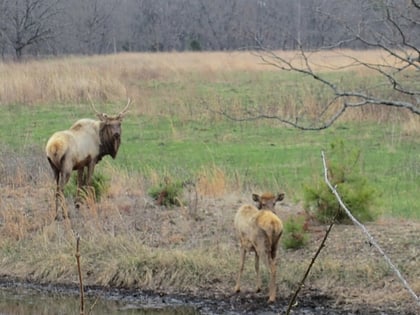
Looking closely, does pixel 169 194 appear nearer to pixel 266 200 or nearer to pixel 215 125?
pixel 266 200

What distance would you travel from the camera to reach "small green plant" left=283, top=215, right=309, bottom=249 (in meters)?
11.4

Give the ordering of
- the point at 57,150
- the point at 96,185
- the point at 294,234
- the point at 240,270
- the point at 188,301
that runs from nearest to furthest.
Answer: the point at 240,270, the point at 188,301, the point at 294,234, the point at 57,150, the point at 96,185

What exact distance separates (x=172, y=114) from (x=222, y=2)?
3246 centimetres

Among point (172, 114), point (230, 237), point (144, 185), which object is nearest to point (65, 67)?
point (172, 114)

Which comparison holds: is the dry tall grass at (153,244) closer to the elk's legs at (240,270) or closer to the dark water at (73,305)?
the elk's legs at (240,270)

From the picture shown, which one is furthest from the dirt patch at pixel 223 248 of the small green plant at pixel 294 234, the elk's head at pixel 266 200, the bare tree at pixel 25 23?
the bare tree at pixel 25 23

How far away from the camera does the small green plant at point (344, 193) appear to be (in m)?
11.6

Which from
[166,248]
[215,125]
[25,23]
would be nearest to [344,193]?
[166,248]

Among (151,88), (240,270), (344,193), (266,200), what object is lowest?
(240,270)

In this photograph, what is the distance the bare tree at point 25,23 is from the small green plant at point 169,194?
96.2ft

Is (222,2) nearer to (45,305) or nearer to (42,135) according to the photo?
(42,135)

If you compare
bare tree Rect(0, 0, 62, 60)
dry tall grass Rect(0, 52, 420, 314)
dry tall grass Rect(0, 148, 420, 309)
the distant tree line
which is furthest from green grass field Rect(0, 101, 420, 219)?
bare tree Rect(0, 0, 62, 60)

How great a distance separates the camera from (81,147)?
43.2ft

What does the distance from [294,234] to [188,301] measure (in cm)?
166
